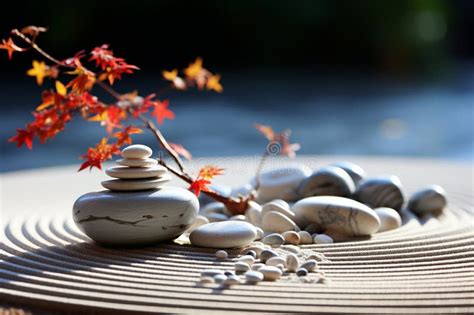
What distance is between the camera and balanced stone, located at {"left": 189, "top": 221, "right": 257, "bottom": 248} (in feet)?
4.85

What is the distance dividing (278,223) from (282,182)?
339mm

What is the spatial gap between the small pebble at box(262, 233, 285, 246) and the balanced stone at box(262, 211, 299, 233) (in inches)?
3.6

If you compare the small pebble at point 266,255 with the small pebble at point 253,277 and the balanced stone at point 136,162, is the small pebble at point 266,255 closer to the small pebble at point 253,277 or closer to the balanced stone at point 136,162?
the small pebble at point 253,277

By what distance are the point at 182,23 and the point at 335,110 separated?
2.04 m

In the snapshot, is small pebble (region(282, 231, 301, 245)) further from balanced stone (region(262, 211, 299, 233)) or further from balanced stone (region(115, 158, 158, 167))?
balanced stone (region(115, 158, 158, 167))

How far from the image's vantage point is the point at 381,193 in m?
1.88

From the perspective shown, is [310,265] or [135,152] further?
[135,152]

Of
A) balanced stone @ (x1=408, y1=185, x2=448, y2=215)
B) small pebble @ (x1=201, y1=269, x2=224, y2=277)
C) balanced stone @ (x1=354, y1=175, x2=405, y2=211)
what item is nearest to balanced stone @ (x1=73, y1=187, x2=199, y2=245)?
small pebble @ (x1=201, y1=269, x2=224, y2=277)

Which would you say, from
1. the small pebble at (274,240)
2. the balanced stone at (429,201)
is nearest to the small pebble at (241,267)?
the small pebble at (274,240)

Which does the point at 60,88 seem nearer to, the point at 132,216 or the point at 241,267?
the point at 132,216

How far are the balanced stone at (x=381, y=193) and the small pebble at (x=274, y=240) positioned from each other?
44cm

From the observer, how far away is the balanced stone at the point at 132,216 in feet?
4.76

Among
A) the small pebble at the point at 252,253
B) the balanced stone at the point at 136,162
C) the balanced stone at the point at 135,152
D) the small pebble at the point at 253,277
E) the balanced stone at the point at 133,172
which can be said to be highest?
the balanced stone at the point at 135,152

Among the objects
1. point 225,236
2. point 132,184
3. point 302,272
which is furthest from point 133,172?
point 302,272
